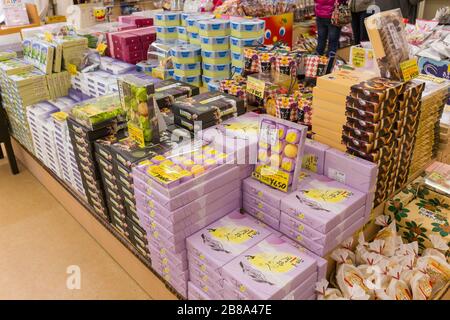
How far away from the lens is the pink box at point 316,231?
1612 mm

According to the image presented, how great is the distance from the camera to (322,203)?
170 centimetres

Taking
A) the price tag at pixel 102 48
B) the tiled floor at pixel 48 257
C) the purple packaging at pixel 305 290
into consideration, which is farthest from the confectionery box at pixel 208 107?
the price tag at pixel 102 48

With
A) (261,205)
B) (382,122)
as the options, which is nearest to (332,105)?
(382,122)

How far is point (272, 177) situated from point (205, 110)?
1.69 feet

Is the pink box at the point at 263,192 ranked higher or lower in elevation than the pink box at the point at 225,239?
higher

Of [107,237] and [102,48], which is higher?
[102,48]

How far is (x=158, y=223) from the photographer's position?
1.72m

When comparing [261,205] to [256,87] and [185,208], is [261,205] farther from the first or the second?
[256,87]

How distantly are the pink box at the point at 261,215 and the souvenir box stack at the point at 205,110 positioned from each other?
46 centimetres

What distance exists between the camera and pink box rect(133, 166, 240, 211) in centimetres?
160

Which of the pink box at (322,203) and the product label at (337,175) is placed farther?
the product label at (337,175)

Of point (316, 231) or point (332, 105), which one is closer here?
point (316, 231)

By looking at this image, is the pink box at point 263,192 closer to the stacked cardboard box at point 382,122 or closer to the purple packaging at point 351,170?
the purple packaging at point 351,170

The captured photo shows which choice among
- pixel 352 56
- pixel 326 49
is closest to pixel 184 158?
pixel 352 56
